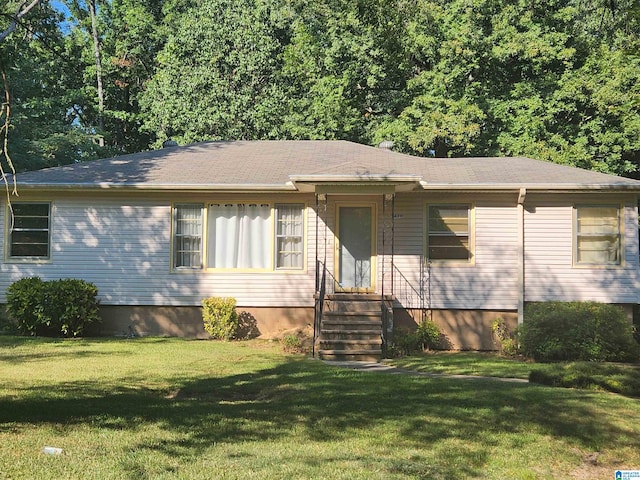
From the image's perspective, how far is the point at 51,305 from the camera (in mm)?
14555

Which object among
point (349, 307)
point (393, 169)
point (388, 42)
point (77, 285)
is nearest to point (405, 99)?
point (388, 42)

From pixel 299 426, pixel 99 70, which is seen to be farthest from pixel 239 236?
pixel 99 70

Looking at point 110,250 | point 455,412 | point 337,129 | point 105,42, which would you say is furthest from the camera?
point 105,42

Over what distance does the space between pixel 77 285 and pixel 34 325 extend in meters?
1.25

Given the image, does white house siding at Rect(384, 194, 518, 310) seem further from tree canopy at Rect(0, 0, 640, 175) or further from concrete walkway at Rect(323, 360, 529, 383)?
tree canopy at Rect(0, 0, 640, 175)

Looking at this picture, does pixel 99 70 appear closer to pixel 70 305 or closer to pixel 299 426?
pixel 70 305

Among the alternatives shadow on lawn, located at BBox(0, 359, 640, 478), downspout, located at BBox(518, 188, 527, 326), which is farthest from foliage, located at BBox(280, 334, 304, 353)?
downspout, located at BBox(518, 188, 527, 326)

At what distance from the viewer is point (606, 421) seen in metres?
7.28

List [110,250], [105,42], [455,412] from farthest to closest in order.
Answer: [105,42], [110,250], [455,412]

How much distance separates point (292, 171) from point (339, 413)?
879 cm

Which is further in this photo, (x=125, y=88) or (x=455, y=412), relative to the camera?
(x=125, y=88)

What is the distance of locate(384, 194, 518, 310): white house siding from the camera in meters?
15.0

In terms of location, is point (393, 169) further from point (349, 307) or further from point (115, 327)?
point (115, 327)

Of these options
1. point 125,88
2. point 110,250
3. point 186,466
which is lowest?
point 186,466
